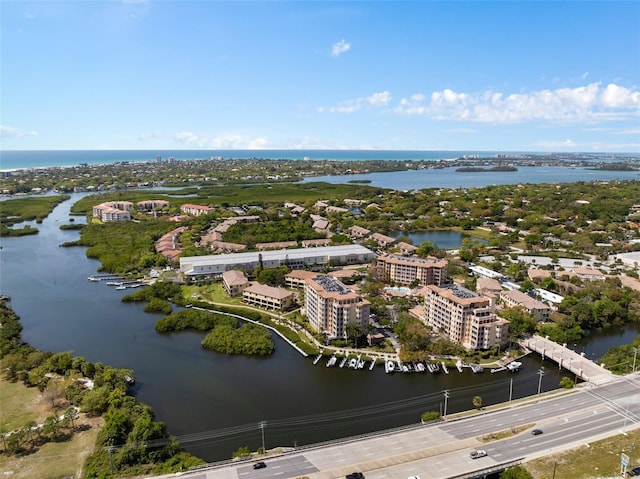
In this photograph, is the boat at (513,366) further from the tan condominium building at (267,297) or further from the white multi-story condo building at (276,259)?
the white multi-story condo building at (276,259)

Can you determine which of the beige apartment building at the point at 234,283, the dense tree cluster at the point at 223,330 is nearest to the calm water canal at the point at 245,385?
the dense tree cluster at the point at 223,330

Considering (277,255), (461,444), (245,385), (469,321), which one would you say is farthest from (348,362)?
(277,255)

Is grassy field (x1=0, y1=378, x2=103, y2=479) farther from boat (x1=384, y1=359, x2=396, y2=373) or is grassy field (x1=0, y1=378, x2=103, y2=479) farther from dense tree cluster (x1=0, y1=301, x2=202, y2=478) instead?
boat (x1=384, y1=359, x2=396, y2=373)

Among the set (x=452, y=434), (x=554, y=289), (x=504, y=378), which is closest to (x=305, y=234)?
(x=554, y=289)

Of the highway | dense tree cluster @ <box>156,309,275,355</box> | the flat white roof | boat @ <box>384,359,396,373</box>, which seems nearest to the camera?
the highway

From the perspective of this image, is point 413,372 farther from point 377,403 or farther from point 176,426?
point 176,426

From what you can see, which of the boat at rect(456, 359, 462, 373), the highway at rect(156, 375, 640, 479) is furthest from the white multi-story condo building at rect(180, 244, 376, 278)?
the highway at rect(156, 375, 640, 479)
